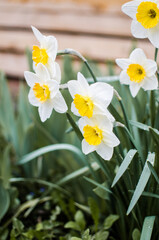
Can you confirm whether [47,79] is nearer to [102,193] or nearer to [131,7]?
[131,7]

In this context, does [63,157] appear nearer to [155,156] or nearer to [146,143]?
[146,143]

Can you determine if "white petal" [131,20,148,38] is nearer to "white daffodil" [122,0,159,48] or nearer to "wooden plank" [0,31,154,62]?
"white daffodil" [122,0,159,48]

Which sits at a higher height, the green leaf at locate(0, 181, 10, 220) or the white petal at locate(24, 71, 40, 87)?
the white petal at locate(24, 71, 40, 87)

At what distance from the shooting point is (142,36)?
0.82 metres

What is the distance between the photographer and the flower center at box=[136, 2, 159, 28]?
2.49 ft

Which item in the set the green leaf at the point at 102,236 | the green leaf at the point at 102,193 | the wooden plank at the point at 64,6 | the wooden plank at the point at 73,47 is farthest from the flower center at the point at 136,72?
the wooden plank at the point at 64,6

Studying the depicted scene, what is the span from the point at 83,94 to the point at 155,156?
0.27 meters

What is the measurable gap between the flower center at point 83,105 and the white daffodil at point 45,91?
5 cm

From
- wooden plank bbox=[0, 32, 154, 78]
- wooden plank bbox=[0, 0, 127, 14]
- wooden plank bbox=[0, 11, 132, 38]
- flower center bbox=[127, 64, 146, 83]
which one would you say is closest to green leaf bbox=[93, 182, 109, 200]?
flower center bbox=[127, 64, 146, 83]

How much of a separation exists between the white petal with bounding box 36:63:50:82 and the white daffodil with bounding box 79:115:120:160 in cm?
12

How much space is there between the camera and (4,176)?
1176 mm

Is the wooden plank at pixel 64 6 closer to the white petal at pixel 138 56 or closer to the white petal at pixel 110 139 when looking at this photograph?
the white petal at pixel 138 56

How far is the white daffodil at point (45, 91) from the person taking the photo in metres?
0.78

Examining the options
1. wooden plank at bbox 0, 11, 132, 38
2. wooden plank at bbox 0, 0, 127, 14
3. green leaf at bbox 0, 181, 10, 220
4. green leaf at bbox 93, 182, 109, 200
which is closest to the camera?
green leaf at bbox 93, 182, 109, 200
